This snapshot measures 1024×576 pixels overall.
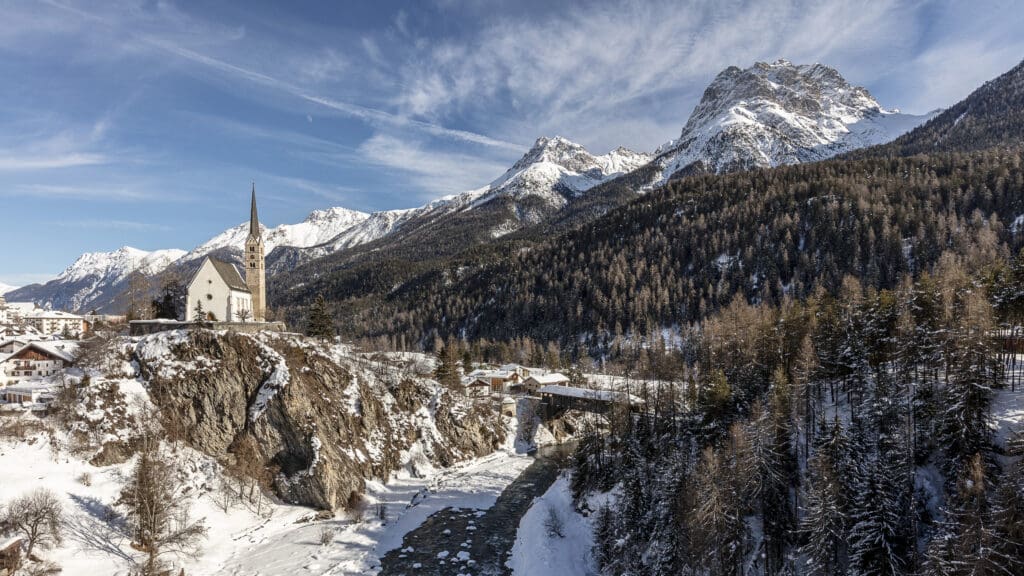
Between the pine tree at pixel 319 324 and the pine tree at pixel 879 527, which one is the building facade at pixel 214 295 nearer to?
the pine tree at pixel 319 324

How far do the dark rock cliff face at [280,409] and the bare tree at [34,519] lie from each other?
557 inches

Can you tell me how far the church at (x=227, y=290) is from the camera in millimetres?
67188

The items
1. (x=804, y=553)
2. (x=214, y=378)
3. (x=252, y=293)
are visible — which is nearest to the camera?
(x=804, y=553)

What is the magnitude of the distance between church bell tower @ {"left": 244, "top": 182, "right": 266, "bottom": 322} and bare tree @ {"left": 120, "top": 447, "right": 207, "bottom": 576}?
3279cm

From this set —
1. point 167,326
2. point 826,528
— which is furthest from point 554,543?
point 167,326

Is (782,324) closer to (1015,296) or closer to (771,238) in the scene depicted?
(1015,296)

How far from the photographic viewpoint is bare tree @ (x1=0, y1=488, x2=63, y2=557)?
36.7 m

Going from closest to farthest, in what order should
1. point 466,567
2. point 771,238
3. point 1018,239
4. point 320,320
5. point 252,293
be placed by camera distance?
1. point 466,567
2. point 252,293
3. point 320,320
4. point 1018,239
5. point 771,238

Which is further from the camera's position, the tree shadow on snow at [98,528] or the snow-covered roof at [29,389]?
the snow-covered roof at [29,389]

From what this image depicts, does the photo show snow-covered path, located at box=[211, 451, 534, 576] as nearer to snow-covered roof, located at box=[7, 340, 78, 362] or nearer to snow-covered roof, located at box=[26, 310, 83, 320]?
snow-covered roof, located at box=[7, 340, 78, 362]

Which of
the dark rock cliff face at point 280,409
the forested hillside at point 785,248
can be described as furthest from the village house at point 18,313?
the dark rock cliff face at point 280,409

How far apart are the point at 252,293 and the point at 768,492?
72315mm

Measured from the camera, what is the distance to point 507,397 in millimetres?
98562

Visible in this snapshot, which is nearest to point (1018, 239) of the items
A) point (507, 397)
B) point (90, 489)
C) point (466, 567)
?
point (507, 397)
